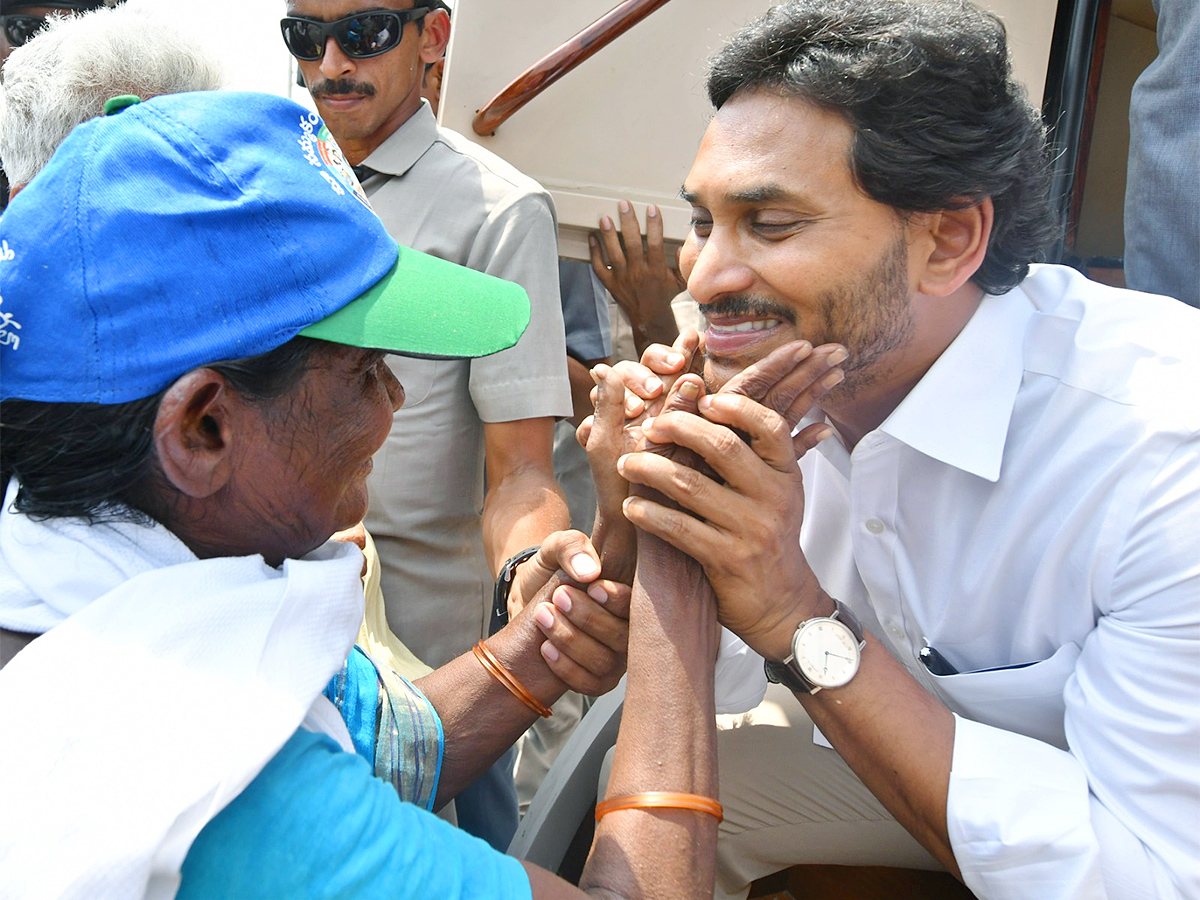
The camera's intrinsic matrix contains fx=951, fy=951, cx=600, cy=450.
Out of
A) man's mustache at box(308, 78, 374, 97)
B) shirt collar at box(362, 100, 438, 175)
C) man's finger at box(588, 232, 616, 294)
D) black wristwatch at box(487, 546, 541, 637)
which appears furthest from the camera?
man's finger at box(588, 232, 616, 294)

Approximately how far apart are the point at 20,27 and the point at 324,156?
2.85 meters

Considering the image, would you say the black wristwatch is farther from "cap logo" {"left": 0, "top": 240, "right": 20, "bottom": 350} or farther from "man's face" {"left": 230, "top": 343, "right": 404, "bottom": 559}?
"cap logo" {"left": 0, "top": 240, "right": 20, "bottom": 350}

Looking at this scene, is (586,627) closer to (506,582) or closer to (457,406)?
(506,582)

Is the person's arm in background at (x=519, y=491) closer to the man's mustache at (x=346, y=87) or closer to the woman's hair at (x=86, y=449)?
the man's mustache at (x=346, y=87)

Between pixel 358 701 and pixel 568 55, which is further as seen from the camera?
pixel 568 55

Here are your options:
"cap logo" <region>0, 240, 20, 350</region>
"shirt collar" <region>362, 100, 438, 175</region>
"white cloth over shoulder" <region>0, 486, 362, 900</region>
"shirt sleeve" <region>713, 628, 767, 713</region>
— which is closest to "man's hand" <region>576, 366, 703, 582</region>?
"shirt sleeve" <region>713, 628, 767, 713</region>

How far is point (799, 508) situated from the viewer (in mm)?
1624

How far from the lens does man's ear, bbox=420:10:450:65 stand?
297 centimetres

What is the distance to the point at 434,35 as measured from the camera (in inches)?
119

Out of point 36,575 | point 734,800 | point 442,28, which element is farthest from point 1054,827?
point 442,28

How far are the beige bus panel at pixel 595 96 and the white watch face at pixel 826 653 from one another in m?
1.78

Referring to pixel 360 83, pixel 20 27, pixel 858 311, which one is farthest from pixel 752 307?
pixel 20 27

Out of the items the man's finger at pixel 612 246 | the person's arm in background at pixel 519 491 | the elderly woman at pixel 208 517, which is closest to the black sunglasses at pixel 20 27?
the man's finger at pixel 612 246

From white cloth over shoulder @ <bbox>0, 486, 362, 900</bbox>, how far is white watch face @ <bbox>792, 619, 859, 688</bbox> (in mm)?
810
